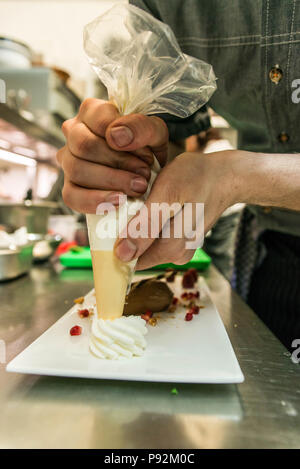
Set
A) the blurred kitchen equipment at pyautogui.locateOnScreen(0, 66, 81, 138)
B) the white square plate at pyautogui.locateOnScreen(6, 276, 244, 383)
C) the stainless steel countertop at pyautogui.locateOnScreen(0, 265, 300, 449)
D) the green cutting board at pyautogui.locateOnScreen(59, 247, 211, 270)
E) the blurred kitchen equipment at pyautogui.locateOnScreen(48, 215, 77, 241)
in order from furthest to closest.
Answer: the blurred kitchen equipment at pyautogui.locateOnScreen(48, 215, 77, 241) < the blurred kitchen equipment at pyautogui.locateOnScreen(0, 66, 81, 138) < the green cutting board at pyautogui.locateOnScreen(59, 247, 211, 270) < the white square plate at pyautogui.locateOnScreen(6, 276, 244, 383) < the stainless steel countertop at pyautogui.locateOnScreen(0, 265, 300, 449)

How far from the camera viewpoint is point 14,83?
7.38 feet

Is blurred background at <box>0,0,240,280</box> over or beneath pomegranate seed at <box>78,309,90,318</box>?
over

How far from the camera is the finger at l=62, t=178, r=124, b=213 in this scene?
0.72m

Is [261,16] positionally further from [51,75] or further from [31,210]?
[51,75]

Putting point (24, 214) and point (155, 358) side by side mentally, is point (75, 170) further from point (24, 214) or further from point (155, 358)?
point (24, 214)

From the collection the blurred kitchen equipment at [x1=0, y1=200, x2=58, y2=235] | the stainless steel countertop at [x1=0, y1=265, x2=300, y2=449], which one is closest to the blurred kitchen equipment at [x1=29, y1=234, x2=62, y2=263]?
the blurred kitchen equipment at [x1=0, y1=200, x2=58, y2=235]

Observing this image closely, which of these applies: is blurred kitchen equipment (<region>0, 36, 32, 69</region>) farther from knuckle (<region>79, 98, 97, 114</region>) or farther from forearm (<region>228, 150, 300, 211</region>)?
forearm (<region>228, 150, 300, 211</region>)

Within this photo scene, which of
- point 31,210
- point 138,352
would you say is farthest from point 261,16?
point 31,210

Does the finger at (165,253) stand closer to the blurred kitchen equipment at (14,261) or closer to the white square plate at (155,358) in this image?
the white square plate at (155,358)

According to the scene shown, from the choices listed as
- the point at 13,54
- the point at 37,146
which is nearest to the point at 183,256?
the point at 13,54

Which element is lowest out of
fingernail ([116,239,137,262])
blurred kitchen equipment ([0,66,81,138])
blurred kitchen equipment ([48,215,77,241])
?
fingernail ([116,239,137,262])

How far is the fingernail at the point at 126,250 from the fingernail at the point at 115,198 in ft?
0.29

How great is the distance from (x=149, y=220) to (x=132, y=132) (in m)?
0.19

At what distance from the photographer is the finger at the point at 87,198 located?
723mm
